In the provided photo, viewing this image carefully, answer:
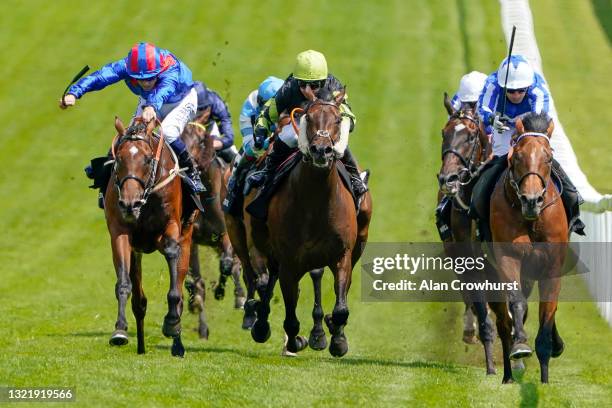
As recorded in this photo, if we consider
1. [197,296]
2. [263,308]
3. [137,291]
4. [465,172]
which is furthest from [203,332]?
[465,172]

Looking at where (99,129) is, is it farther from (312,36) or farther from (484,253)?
(484,253)

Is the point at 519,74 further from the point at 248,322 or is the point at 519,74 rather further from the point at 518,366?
Result: the point at 248,322

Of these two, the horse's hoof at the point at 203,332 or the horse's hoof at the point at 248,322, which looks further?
the horse's hoof at the point at 203,332

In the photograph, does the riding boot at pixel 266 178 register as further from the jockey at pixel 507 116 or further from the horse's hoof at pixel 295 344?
the jockey at pixel 507 116

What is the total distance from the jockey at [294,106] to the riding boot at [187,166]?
0.67 m

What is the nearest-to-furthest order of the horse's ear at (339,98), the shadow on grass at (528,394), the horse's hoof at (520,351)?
the shadow on grass at (528,394) → the horse's hoof at (520,351) → the horse's ear at (339,98)

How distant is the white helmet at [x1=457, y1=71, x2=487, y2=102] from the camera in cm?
1469

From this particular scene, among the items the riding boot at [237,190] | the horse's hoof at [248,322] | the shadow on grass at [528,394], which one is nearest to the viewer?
the shadow on grass at [528,394]

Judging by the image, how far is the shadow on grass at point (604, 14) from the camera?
118 feet

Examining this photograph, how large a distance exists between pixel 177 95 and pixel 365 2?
26036 mm

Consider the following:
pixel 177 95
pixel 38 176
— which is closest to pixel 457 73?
pixel 38 176
